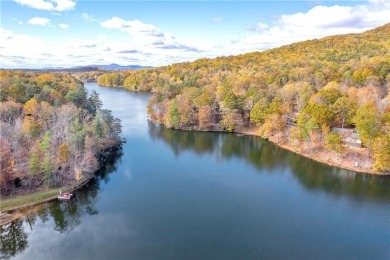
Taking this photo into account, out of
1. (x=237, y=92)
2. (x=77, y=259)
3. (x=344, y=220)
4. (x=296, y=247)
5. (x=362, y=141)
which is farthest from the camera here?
(x=237, y=92)

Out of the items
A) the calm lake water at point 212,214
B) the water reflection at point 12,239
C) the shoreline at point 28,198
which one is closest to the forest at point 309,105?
the calm lake water at point 212,214

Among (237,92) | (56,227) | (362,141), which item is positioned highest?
(237,92)

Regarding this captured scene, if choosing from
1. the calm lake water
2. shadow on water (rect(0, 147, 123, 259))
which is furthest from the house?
shadow on water (rect(0, 147, 123, 259))

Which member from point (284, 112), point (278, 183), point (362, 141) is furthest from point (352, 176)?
point (284, 112)

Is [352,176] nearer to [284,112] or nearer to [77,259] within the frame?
[284,112]

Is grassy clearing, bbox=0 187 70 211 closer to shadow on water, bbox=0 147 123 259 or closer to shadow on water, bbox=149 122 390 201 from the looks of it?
shadow on water, bbox=0 147 123 259

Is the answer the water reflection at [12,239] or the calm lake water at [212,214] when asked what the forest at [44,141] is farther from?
the water reflection at [12,239]

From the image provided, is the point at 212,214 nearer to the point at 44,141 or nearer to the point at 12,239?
the point at 12,239

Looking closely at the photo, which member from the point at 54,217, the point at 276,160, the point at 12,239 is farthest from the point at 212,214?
the point at 276,160
